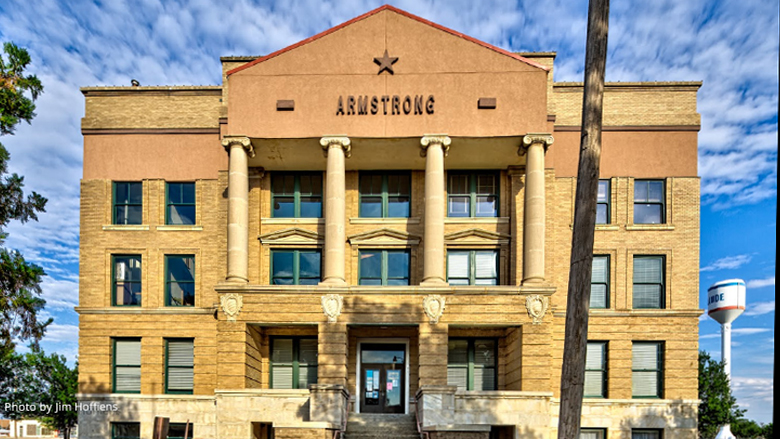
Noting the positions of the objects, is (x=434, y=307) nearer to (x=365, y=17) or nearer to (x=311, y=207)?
(x=311, y=207)

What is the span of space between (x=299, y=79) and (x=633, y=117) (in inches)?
564

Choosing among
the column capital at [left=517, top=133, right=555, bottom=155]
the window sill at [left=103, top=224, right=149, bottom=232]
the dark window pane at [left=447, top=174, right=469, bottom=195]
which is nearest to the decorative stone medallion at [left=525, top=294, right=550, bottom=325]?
the column capital at [left=517, top=133, right=555, bottom=155]

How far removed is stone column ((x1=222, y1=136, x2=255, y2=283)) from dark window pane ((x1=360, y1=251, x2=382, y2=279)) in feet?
16.5

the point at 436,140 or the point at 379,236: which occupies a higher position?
the point at 436,140

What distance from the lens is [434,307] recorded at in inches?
886

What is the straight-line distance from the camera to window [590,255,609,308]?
2503cm

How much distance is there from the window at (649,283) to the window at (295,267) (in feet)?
45.0

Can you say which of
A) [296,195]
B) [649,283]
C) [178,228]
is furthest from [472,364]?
[178,228]

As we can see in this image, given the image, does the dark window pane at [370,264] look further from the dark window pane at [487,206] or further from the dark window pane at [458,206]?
the dark window pane at [487,206]

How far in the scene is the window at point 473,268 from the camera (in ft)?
83.6

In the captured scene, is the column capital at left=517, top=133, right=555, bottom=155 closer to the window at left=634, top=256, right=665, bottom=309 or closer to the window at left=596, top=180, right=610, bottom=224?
the window at left=596, top=180, right=610, bottom=224

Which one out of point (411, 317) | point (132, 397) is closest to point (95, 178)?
point (132, 397)

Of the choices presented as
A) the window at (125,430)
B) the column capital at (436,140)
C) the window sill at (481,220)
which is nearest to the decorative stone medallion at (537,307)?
the window sill at (481,220)

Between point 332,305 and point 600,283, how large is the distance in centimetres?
1151
